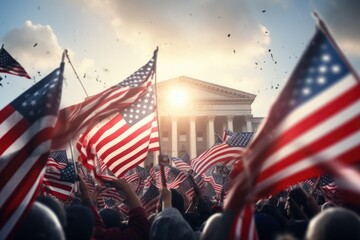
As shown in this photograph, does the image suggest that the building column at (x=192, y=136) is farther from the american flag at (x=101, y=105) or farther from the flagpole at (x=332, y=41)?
the flagpole at (x=332, y=41)

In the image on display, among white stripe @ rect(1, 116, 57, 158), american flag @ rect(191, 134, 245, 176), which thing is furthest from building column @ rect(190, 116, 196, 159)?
white stripe @ rect(1, 116, 57, 158)

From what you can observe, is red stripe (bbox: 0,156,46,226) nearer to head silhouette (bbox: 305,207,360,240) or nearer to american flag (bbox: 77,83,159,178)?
head silhouette (bbox: 305,207,360,240)

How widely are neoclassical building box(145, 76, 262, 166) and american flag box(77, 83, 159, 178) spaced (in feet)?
133

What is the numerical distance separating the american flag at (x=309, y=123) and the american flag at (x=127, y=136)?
3.08 meters

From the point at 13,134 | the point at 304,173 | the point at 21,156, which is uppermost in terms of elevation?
the point at 13,134

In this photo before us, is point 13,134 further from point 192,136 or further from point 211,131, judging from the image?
point 192,136

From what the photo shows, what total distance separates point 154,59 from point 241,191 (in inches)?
136

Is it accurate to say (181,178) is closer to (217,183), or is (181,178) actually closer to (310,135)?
(217,183)

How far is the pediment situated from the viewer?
4638 centimetres

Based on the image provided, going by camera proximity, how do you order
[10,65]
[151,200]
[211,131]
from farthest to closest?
[211,131], [10,65], [151,200]

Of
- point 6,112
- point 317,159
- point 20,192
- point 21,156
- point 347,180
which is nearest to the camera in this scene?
point 347,180

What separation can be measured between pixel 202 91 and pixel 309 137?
45.7m

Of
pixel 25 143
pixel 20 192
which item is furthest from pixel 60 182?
pixel 20 192

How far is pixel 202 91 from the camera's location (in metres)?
47.7
